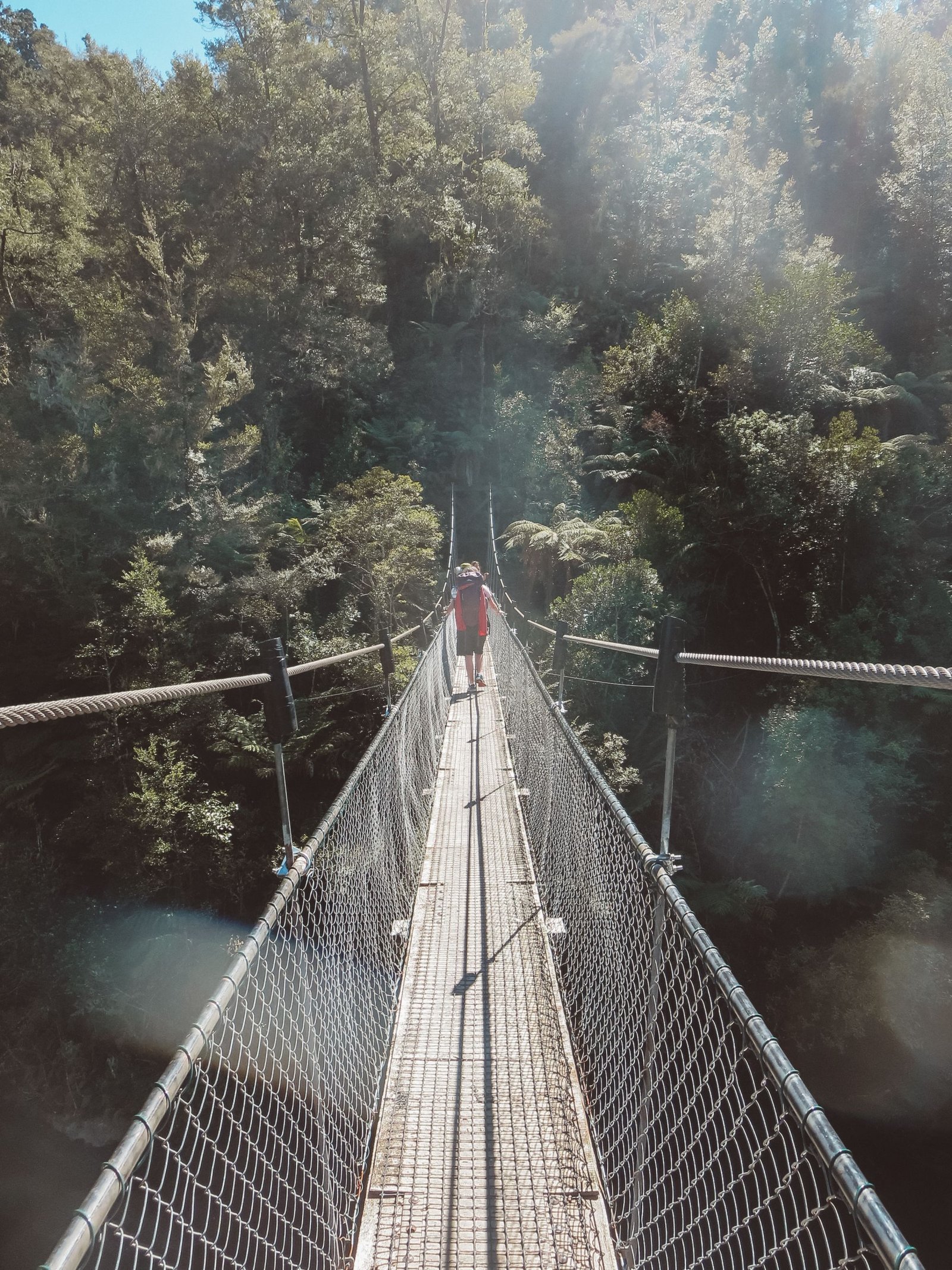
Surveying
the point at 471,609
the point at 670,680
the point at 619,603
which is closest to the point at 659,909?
the point at 670,680

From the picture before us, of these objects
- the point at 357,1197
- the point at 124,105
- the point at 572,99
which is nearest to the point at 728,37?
the point at 572,99

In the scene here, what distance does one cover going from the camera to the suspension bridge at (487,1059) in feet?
2.58

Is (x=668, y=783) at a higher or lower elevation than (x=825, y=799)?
higher

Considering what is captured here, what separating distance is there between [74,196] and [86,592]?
5809 millimetres

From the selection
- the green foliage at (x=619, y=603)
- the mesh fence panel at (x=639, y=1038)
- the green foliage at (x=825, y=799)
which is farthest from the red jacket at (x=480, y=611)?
the green foliage at (x=825, y=799)

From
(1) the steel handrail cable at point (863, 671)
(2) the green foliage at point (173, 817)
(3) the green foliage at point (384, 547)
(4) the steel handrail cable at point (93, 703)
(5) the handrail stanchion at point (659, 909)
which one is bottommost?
(2) the green foliage at point (173, 817)

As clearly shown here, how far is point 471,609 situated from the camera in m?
4.66

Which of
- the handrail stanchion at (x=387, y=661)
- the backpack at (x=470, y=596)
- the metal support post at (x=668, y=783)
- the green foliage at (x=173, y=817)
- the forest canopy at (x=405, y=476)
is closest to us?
the metal support post at (x=668, y=783)

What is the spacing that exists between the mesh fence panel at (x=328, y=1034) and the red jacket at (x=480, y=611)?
4.16 ft

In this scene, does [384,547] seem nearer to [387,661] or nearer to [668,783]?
→ [387,661]

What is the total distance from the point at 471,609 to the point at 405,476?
7.19m

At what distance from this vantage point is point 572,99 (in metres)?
21.8

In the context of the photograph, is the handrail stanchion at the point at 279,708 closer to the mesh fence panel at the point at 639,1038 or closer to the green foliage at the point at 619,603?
the mesh fence panel at the point at 639,1038

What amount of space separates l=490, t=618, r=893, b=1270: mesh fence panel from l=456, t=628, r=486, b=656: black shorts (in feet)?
5.35
